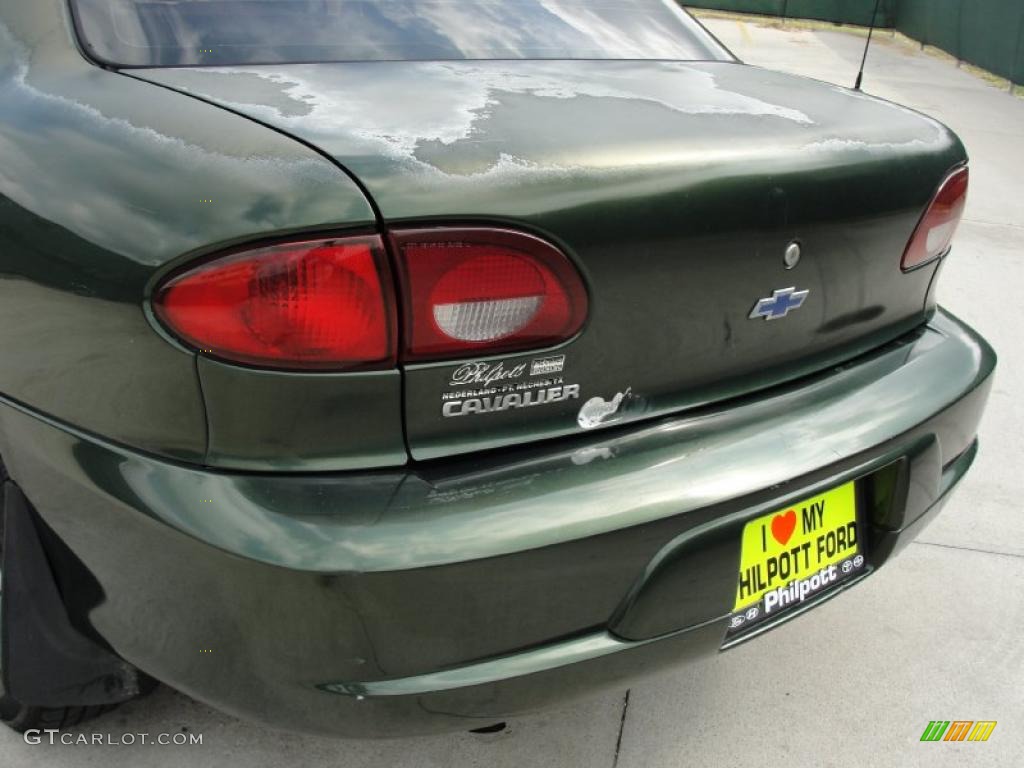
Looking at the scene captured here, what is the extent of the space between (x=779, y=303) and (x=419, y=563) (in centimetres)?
76

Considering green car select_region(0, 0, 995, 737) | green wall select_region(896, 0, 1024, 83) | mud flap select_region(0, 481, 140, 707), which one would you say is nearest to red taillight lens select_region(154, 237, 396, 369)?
green car select_region(0, 0, 995, 737)

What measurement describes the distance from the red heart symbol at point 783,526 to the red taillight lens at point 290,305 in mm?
727

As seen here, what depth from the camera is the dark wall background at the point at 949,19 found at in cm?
1391

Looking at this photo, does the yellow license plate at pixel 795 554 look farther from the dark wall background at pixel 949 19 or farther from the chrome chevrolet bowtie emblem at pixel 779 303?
the dark wall background at pixel 949 19

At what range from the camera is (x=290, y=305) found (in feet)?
4.20

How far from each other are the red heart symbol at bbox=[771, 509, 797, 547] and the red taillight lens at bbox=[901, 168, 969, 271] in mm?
572

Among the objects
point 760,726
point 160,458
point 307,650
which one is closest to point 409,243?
point 160,458

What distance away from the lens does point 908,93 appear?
11875mm

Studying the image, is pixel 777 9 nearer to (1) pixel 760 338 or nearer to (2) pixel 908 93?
(2) pixel 908 93

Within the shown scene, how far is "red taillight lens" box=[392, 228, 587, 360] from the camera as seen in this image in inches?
51.1

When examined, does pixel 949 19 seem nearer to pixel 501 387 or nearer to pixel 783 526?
pixel 783 526

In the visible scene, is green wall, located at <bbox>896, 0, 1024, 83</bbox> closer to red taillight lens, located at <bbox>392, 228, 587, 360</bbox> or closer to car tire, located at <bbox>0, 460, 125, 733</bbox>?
red taillight lens, located at <bbox>392, 228, 587, 360</bbox>
